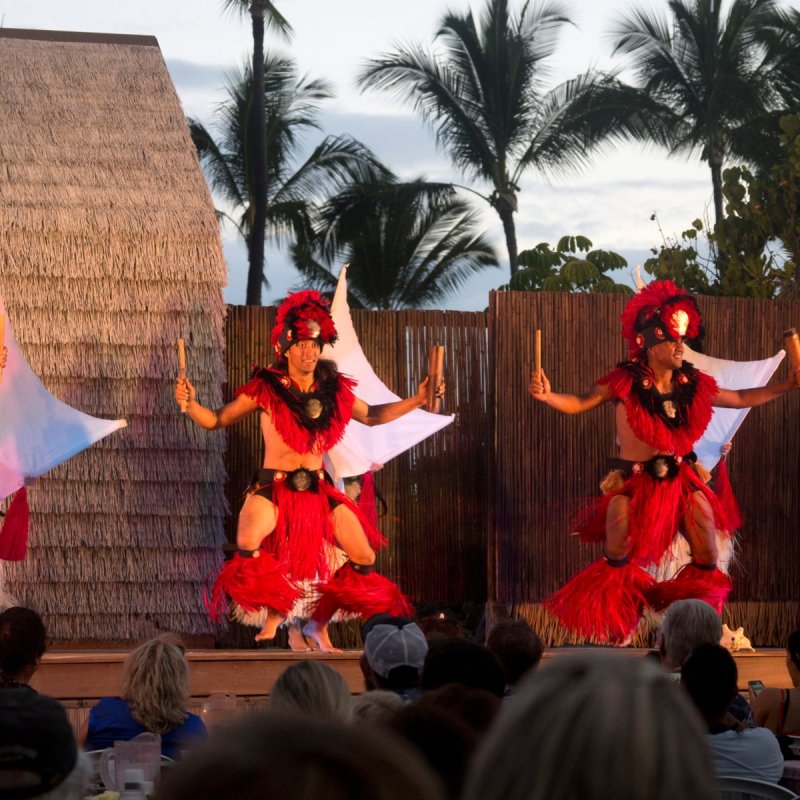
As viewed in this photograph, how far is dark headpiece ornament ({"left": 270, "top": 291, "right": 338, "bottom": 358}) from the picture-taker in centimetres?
578

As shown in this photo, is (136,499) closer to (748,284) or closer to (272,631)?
(272,631)

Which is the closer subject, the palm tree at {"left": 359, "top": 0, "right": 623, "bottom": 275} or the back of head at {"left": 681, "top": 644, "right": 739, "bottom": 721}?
the back of head at {"left": 681, "top": 644, "right": 739, "bottom": 721}

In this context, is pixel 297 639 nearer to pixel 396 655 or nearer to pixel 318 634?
pixel 318 634

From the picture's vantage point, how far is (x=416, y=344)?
6.73 metres

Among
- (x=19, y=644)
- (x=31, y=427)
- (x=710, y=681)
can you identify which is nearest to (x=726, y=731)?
(x=710, y=681)

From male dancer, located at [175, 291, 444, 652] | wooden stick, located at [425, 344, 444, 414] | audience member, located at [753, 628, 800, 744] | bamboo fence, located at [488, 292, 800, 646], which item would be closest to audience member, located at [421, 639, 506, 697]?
audience member, located at [753, 628, 800, 744]

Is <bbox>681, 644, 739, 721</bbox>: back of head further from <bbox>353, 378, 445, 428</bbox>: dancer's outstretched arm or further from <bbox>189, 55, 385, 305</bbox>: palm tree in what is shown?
<bbox>189, 55, 385, 305</bbox>: palm tree

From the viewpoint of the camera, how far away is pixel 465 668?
102 inches

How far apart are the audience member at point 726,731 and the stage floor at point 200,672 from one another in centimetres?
274

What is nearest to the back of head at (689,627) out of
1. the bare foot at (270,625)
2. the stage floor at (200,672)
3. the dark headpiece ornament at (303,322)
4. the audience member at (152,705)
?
the audience member at (152,705)

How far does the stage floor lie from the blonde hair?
2340mm

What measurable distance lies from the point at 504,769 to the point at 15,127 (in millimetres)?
6024

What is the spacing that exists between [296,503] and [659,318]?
1.65m

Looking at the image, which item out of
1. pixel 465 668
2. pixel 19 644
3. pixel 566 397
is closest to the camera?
pixel 465 668
